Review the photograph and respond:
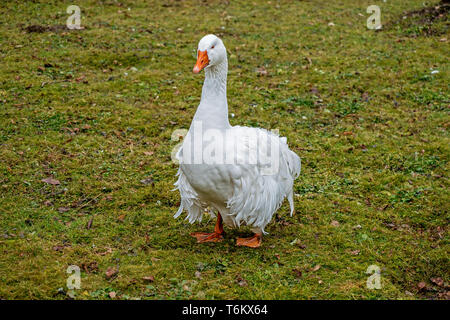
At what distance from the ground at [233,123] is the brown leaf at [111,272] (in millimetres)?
15

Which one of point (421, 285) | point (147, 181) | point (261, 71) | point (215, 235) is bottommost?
point (421, 285)

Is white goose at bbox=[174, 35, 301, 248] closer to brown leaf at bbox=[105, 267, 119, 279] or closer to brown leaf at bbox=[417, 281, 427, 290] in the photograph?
brown leaf at bbox=[105, 267, 119, 279]

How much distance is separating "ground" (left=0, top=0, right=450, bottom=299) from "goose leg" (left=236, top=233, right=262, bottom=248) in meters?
0.07

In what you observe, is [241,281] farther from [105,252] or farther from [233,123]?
[233,123]

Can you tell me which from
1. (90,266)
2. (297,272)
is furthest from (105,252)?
(297,272)

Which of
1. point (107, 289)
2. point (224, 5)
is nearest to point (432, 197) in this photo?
point (107, 289)

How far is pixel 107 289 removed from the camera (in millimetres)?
4590

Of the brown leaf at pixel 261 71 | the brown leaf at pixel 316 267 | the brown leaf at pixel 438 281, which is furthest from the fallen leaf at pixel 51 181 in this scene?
the brown leaf at pixel 261 71

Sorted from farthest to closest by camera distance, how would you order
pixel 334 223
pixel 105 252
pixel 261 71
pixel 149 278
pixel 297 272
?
1. pixel 261 71
2. pixel 334 223
3. pixel 105 252
4. pixel 297 272
5. pixel 149 278

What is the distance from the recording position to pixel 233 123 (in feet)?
27.6

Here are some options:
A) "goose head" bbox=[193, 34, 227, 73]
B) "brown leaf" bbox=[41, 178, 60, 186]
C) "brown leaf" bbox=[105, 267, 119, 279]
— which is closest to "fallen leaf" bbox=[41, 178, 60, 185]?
"brown leaf" bbox=[41, 178, 60, 186]

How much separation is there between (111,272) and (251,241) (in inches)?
66.4
